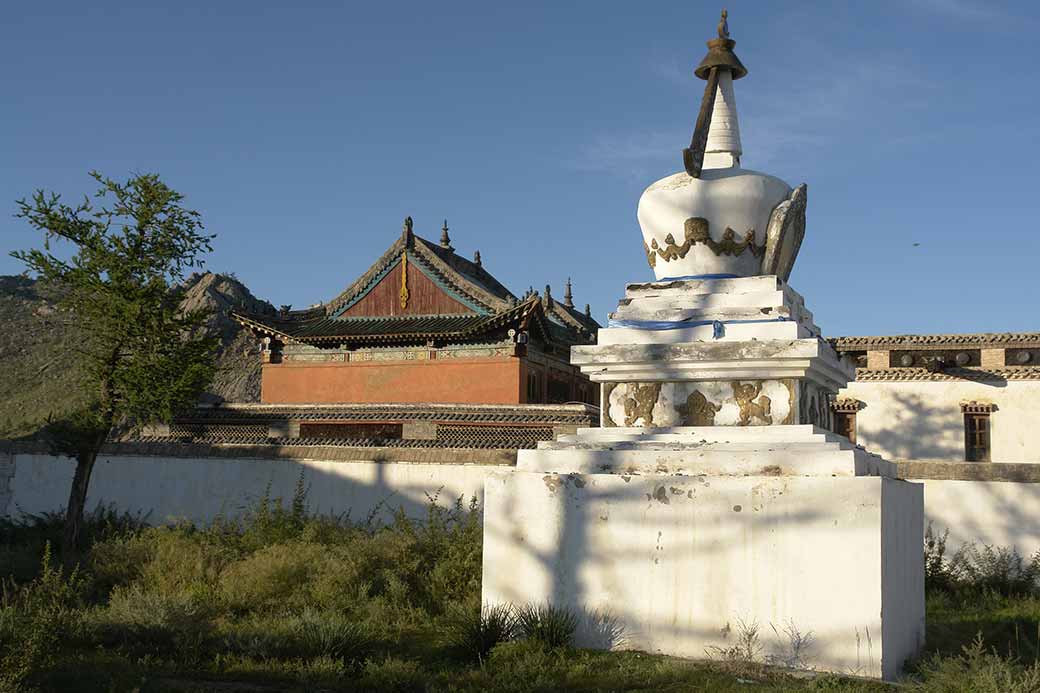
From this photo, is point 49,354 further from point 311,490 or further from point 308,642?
point 308,642

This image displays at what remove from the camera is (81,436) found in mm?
15781

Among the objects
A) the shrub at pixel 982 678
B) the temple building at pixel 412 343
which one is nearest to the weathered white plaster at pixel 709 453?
the shrub at pixel 982 678

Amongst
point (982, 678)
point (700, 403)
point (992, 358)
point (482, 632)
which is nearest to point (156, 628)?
point (482, 632)

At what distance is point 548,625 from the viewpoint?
7398 millimetres

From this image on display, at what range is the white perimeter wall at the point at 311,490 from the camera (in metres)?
14.5

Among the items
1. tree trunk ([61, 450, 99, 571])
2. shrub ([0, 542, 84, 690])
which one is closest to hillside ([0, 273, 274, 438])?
tree trunk ([61, 450, 99, 571])

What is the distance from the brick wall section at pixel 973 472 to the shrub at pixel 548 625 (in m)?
8.95

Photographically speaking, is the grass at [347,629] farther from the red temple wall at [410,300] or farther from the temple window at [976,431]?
the red temple wall at [410,300]

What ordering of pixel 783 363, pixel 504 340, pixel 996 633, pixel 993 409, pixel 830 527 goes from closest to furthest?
1. pixel 830 527
2. pixel 783 363
3. pixel 996 633
4. pixel 993 409
5. pixel 504 340

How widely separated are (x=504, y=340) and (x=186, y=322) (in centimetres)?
1449

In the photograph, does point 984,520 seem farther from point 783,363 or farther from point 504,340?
point 504,340

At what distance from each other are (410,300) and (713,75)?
2337cm

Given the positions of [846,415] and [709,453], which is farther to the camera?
[846,415]

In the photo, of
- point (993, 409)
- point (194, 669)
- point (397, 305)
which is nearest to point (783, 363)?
point (194, 669)
